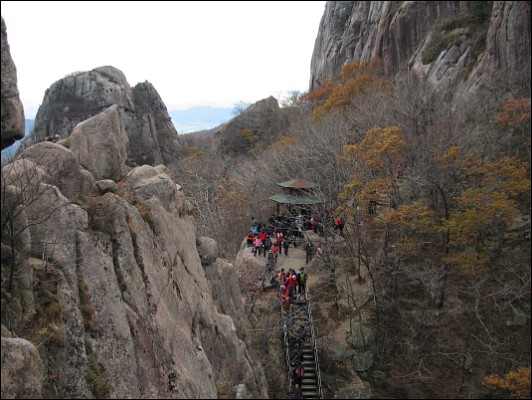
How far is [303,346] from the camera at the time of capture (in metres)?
17.1

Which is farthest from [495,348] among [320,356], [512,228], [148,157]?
[148,157]

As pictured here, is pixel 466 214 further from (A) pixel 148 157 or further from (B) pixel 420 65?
(A) pixel 148 157

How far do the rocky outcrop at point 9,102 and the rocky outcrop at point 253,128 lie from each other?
1438 inches

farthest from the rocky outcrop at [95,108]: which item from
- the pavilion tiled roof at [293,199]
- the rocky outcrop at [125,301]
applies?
the rocky outcrop at [125,301]

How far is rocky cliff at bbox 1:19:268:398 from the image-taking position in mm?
5180

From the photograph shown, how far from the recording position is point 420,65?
34906 millimetres

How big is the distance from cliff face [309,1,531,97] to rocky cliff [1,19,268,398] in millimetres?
21571

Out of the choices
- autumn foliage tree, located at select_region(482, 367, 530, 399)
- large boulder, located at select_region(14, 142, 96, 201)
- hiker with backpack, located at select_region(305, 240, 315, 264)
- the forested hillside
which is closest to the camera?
large boulder, located at select_region(14, 142, 96, 201)

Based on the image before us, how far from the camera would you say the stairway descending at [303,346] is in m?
15.8

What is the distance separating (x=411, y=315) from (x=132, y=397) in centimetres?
1628

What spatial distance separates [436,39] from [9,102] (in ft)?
121

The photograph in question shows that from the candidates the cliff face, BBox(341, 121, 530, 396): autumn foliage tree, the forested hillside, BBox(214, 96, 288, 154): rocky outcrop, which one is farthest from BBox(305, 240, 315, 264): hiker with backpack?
BBox(214, 96, 288, 154): rocky outcrop

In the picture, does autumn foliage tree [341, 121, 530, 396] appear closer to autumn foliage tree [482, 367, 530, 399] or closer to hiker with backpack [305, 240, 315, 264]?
autumn foliage tree [482, 367, 530, 399]

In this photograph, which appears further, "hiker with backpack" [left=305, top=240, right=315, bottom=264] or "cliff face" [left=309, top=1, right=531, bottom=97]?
"cliff face" [left=309, top=1, right=531, bottom=97]
